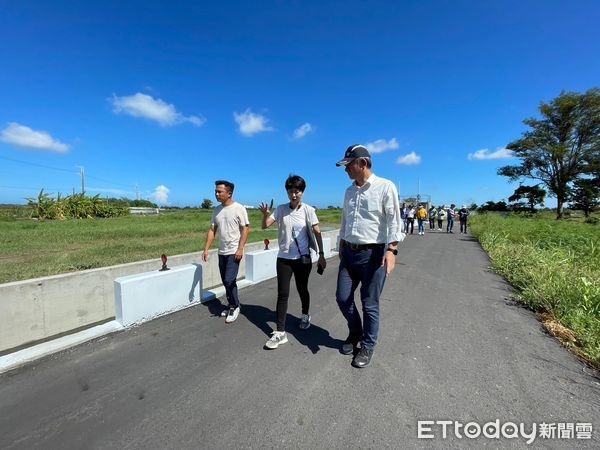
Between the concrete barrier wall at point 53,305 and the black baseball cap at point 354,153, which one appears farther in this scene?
the concrete barrier wall at point 53,305

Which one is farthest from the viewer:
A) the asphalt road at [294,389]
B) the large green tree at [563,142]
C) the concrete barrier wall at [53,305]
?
the large green tree at [563,142]

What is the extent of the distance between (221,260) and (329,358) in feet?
6.53

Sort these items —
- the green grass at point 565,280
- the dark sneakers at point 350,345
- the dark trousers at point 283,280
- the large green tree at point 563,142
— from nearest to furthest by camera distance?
1. the dark sneakers at point 350,345
2. the dark trousers at point 283,280
3. the green grass at point 565,280
4. the large green tree at point 563,142

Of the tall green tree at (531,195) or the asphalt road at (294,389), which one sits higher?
the tall green tree at (531,195)

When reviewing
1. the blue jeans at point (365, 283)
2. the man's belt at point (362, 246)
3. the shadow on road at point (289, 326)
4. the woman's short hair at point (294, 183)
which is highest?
the woman's short hair at point (294, 183)

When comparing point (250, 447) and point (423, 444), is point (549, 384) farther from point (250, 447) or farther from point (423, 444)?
point (250, 447)

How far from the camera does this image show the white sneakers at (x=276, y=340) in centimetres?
313

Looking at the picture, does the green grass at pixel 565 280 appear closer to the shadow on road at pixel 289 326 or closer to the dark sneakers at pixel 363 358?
the dark sneakers at pixel 363 358

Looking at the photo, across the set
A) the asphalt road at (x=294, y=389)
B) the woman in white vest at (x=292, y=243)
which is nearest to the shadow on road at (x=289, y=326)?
the asphalt road at (x=294, y=389)

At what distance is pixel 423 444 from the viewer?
1.88m

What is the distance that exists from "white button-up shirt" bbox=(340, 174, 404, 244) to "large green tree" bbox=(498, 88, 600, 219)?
118 feet

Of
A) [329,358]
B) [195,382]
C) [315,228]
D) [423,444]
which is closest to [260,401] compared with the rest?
[195,382]

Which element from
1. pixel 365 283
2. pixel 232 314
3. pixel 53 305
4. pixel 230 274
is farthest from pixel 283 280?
pixel 53 305

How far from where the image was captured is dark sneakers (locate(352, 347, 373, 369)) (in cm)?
273
